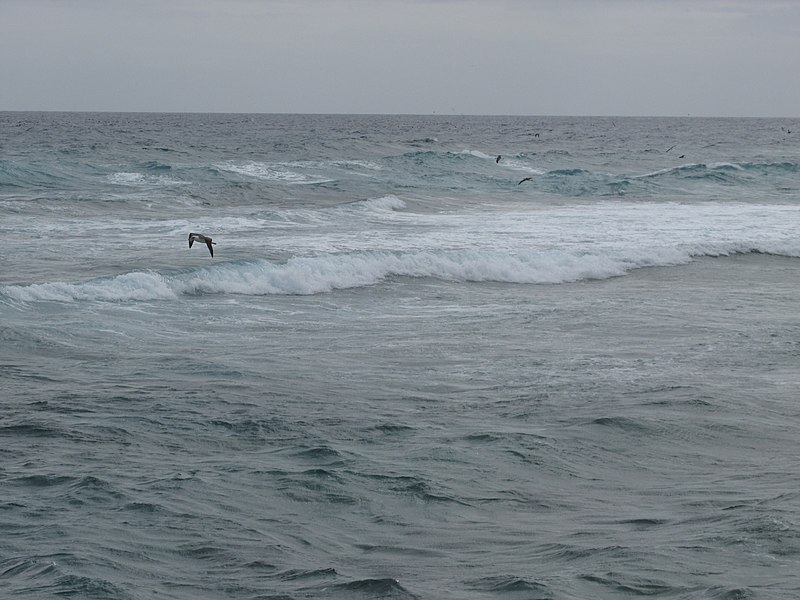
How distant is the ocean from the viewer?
597 centimetres

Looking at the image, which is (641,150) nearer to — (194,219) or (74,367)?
(194,219)

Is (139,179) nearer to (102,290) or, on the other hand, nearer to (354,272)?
(354,272)

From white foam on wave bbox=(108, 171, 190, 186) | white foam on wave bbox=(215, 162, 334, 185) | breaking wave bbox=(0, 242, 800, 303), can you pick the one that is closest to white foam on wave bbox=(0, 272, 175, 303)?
breaking wave bbox=(0, 242, 800, 303)

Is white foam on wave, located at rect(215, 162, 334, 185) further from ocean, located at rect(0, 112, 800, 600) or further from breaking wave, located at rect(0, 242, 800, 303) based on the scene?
breaking wave, located at rect(0, 242, 800, 303)

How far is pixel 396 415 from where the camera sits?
9078 millimetres

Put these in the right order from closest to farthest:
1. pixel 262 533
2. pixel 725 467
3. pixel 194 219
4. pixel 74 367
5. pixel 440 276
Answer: pixel 262 533, pixel 725 467, pixel 74 367, pixel 440 276, pixel 194 219

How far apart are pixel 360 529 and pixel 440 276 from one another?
11578 millimetres

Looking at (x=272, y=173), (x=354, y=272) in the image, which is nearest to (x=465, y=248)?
(x=354, y=272)

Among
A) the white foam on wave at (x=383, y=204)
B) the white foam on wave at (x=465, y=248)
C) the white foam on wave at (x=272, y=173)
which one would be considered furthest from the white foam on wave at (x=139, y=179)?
the white foam on wave at (x=465, y=248)

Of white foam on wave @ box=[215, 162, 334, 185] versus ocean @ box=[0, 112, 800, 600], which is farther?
white foam on wave @ box=[215, 162, 334, 185]

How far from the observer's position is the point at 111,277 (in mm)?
15758

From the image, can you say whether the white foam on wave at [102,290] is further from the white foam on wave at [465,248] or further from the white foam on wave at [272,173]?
the white foam on wave at [272,173]

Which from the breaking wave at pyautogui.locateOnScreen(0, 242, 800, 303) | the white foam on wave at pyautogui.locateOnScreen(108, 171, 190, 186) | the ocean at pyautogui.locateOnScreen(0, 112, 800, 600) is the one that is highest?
the white foam on wave at pyautogui.locateOnScreen(108, 171, 190, 186)

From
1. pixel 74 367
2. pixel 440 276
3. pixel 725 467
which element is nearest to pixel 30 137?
pixel 440 276
